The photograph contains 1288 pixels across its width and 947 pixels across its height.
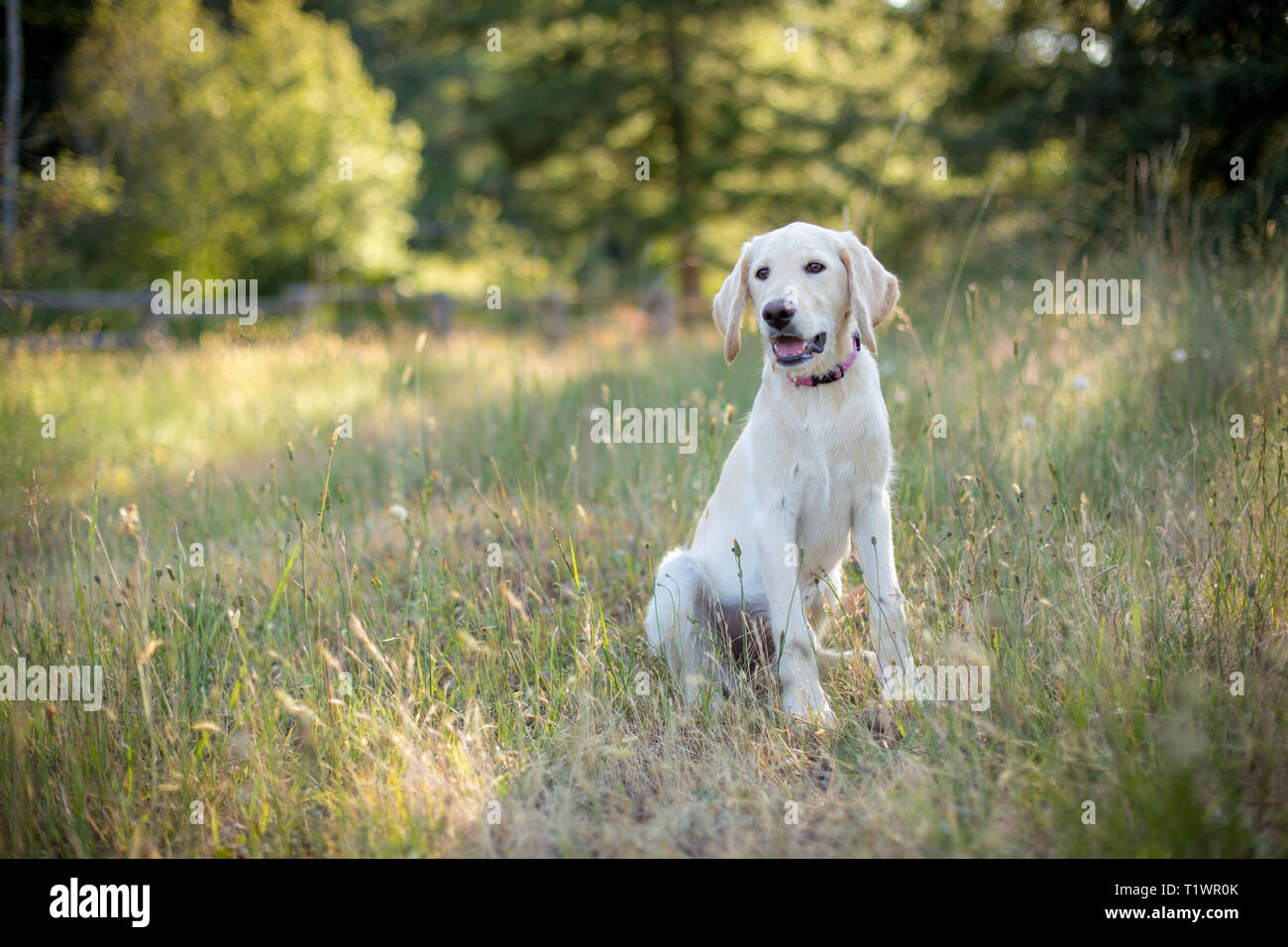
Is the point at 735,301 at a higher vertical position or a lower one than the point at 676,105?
lower

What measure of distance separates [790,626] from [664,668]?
0.50 metres

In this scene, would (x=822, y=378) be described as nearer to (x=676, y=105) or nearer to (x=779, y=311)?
(x=779, y=311)

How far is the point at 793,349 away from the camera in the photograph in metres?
2.50

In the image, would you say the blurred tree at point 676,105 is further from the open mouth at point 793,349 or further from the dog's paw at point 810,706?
the dog's paw at point 810,706

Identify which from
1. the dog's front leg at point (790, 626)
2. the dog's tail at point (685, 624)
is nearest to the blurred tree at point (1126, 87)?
the dog's front leg at point (790, 626)

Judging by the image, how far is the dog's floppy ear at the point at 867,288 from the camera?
2.59m

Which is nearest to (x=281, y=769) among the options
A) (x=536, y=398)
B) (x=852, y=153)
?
(x=536, y=398)

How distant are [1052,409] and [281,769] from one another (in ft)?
12.0

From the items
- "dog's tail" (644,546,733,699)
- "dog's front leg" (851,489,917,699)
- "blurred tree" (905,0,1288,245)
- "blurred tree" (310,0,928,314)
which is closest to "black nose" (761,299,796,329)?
"dog's front leg" (851,489,917,699)

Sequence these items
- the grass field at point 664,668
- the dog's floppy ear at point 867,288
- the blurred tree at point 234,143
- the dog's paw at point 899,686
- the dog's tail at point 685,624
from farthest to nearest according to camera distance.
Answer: the blurred tree at point 234,143 → the dog's tail at point 685,624 → the dog's floppy ear at point 867,288 → the dog's paw at point 899,686 → the grass field at point 664,668

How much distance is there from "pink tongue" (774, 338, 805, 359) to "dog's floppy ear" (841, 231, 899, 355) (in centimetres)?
24

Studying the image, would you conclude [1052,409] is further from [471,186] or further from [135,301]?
[471,186]

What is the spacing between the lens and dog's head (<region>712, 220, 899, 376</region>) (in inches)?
98.0

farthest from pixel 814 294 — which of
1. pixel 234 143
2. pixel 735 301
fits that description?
pixel 234 143
